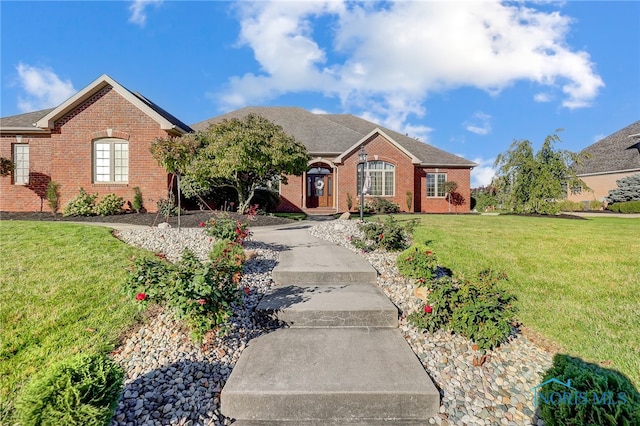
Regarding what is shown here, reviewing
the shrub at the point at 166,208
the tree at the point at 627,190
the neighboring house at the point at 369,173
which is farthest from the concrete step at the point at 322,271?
the tree at the point at 627,190

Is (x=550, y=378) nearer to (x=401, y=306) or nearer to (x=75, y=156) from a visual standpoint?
(x=401, y=306)

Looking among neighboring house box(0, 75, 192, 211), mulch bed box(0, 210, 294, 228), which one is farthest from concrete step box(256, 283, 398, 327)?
neighboring house box(0, 75, 192, 211)

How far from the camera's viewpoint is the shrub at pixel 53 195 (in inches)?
516

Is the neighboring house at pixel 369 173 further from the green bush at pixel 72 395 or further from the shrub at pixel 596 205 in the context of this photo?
the green bush at pixel 72 395

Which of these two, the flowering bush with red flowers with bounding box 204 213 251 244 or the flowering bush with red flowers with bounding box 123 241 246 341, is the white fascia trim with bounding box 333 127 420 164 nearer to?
the flowering bush with red flowers with bounding box 204 213 251 244

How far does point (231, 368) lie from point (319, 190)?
56.6ft

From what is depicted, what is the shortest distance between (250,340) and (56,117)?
50.0ft

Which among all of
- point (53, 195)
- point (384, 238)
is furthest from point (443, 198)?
point (53, 195)

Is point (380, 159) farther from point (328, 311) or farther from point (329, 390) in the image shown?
point (329, 390)

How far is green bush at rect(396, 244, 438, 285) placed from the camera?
189 inches

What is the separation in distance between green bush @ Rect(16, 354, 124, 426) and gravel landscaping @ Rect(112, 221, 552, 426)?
386 mm

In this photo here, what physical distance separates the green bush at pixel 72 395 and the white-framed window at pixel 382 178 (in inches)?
714

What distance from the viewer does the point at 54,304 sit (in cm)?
391

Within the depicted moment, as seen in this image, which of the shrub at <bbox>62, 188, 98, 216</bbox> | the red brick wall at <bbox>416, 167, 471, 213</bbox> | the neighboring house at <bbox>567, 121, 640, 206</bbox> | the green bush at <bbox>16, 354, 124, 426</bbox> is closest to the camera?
the green bush at <bbox>16, 354, 124, 426</bbox>
